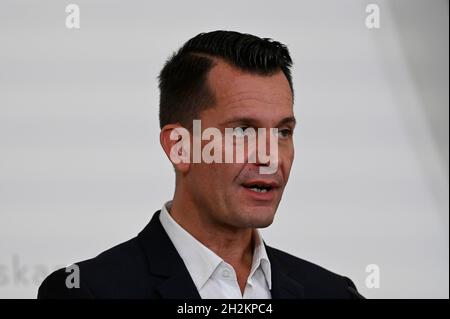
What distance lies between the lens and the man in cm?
120

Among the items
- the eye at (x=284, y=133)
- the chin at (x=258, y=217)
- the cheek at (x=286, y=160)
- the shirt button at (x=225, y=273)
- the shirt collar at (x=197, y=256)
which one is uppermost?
the eye at (x=284, y=133)

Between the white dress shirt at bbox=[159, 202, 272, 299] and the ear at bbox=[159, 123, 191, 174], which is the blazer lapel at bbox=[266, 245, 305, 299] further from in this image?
the ear at bbox=[159, 123, 191, 174]

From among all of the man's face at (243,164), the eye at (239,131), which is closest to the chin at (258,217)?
the man's face at (243,164)

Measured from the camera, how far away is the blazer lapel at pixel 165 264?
46.8 inches

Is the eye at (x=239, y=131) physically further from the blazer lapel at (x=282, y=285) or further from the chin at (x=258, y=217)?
the blazer lapel at (x=282, y=285)

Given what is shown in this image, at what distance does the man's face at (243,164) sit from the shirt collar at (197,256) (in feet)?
0.15

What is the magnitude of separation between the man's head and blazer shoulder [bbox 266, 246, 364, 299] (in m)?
0.17

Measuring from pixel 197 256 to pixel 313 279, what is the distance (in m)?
0.25

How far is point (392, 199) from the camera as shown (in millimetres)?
1845

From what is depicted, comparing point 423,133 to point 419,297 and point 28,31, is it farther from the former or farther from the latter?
point 28,31

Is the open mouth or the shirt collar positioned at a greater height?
the open mouth

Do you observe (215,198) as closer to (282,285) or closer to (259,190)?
(259,190)

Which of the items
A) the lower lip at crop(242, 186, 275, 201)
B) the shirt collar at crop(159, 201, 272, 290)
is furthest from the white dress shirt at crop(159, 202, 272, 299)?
the lower lip at crop(242, 186, 275, 201)
